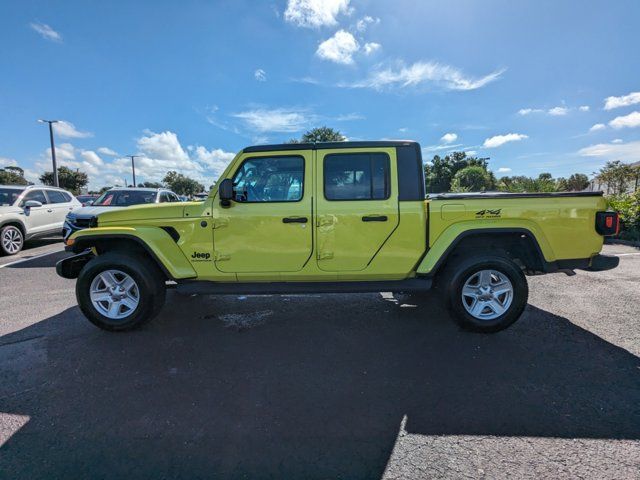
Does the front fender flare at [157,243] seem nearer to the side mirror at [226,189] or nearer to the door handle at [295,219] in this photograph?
the side mirror at [226,189]

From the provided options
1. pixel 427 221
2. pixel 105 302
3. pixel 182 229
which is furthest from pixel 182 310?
pixel 427 221

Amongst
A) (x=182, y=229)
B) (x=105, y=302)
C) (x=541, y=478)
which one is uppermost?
(x=182, y=229)

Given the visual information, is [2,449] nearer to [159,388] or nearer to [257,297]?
[159,388]

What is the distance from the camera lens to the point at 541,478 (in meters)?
1.92

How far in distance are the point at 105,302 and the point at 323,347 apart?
2.53 m

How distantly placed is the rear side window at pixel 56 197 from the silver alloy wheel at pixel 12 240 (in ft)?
4.97

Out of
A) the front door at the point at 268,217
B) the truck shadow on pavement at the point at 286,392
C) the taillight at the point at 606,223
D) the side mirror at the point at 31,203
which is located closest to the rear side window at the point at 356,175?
the front door at the point at 268,217

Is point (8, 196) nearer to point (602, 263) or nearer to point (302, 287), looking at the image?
point (302, 287)

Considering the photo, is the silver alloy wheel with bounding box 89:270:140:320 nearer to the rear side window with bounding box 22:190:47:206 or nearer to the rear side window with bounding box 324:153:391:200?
the rear side window with bounding box 324:153:391:200

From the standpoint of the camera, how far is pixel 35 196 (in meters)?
9.79

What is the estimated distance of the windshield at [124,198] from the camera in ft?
30.5

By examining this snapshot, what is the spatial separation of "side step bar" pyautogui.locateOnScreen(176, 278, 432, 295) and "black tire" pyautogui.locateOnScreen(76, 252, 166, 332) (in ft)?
Answer: 1.08

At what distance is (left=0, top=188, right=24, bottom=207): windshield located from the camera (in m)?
9.06

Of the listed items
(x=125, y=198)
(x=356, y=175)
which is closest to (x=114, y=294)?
(x=356, y=175)
